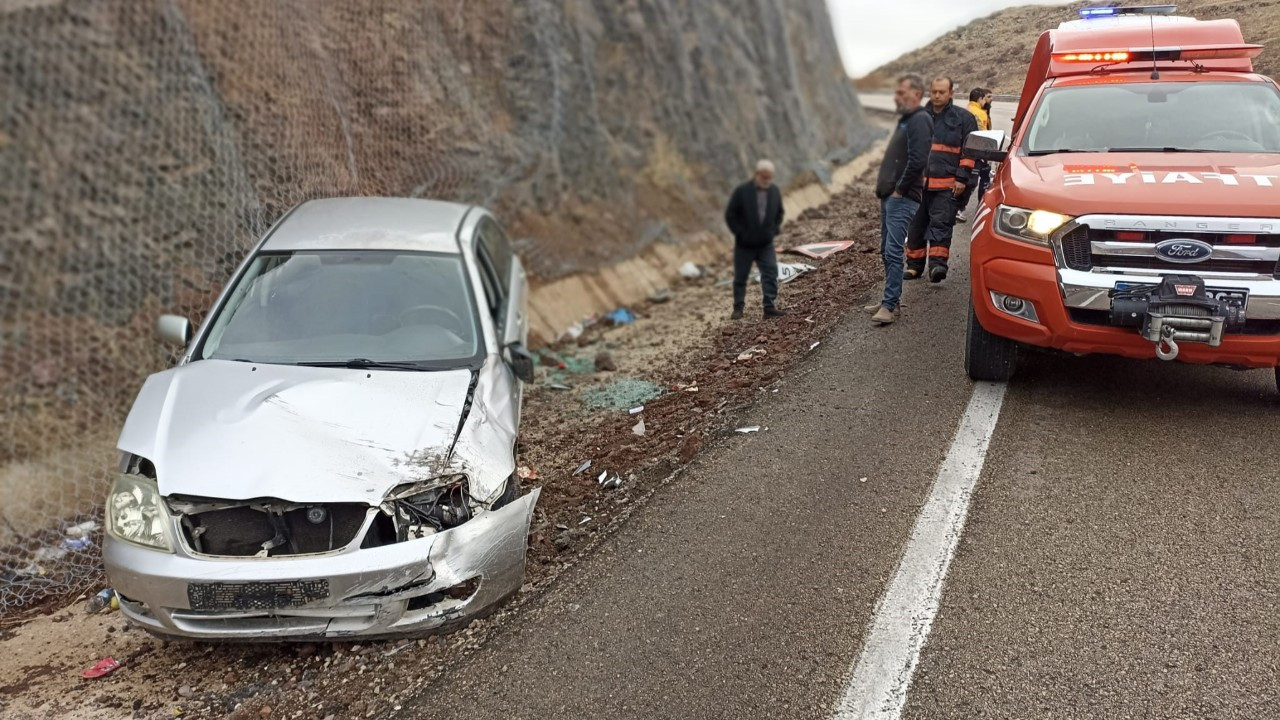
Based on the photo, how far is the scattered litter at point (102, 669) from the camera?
385 centimetres

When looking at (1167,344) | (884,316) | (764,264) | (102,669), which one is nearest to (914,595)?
(1167,344)

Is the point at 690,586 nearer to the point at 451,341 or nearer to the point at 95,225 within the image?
the point at 451,341

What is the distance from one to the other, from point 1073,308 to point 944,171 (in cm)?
270

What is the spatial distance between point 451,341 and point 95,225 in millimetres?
3843

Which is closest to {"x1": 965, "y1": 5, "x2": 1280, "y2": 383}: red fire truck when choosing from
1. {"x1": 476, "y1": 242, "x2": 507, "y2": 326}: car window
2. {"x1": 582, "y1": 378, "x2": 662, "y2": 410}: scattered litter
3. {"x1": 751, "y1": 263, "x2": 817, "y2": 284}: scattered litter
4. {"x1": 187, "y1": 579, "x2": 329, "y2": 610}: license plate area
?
{"x1": 582, "y1": 378, "x2": 662, "y2": 410}: scattered litter

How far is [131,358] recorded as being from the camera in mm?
6629

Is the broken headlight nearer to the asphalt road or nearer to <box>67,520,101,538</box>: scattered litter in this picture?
the asphalt road

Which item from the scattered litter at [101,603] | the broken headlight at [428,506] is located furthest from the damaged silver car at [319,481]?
the scattered litter at [101,603]

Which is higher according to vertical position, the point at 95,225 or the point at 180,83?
the point at 180,83

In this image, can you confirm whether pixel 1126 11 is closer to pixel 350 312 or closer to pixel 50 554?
A: pixel 350 312

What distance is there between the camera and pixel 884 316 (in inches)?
279

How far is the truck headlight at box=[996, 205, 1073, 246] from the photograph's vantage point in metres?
4.99

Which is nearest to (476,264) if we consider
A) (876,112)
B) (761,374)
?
(761,374)

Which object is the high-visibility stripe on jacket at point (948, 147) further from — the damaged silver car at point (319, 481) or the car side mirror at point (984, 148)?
the damaged silver car at point (319, 481)
